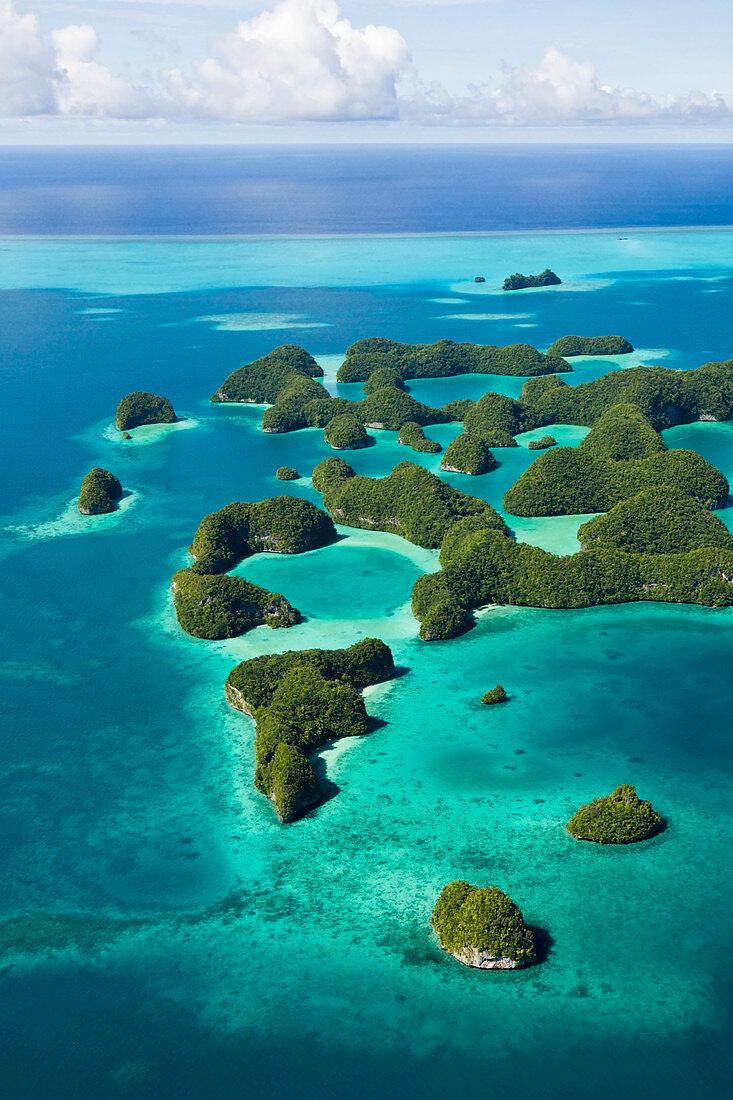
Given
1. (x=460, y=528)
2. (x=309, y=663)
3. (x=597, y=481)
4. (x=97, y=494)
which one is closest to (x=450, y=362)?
(x=597, y=481)

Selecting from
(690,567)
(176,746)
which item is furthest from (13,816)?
(690,567)

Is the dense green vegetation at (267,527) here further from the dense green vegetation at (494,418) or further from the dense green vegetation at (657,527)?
the dense green vegetation at (494,418)

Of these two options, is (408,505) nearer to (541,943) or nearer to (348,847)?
(348,847)

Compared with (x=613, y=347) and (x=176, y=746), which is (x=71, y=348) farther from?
(x=176, y=746)

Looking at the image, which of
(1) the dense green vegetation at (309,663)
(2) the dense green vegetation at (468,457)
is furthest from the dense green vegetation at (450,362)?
(1) the dense green vegetation at (309,663)

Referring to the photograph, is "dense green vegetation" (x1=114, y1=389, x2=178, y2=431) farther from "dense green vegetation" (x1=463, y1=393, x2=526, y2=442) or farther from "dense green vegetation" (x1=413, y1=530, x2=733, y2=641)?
"dense green vegetation" (x1=413, y1=530, x2=733, y2=641)
